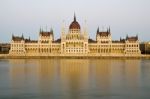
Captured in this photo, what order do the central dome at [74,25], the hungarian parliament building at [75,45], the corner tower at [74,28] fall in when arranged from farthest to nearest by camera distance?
the central dome at [74,25]
the corner tower at [74,28]
the hungarian parliament building at [75,45]

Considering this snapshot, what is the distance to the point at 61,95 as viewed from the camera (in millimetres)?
21922

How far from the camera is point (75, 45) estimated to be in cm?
9738

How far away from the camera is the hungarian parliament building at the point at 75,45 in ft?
317

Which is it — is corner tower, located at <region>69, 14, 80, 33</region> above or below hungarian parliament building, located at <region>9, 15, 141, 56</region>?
above

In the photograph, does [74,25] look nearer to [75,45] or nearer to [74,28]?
[74,28]

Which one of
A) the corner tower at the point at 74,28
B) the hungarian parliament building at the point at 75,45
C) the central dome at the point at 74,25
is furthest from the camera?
the central dome at the point at 74,25

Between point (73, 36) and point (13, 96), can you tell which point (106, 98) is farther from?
point (73, 36)

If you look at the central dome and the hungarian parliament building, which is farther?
the central dome

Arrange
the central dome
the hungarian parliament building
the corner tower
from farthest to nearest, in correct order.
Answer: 1. the central dome
2. the corner tower
3. the hungarian parliament building

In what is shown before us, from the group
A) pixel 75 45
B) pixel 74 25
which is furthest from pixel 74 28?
pixel 75 45

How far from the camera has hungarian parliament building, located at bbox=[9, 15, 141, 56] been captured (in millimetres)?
96625

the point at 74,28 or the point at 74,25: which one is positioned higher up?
the point at 74,25

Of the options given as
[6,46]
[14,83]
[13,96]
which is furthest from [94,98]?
[6,46]

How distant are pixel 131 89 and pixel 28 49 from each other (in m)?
78.4
